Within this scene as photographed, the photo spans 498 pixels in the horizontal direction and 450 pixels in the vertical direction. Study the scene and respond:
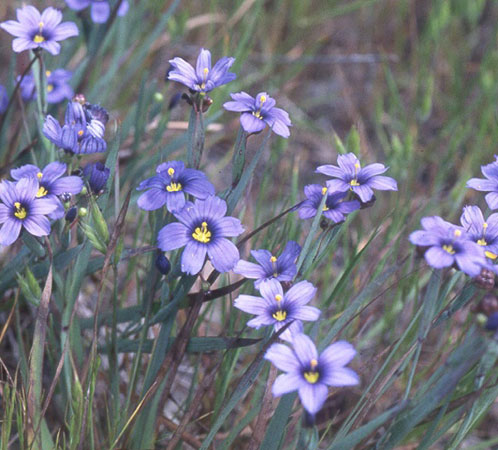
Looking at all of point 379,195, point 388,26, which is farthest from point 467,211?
point 388,26

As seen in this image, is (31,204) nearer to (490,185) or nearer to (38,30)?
(38,30)

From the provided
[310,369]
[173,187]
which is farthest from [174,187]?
[310,369]

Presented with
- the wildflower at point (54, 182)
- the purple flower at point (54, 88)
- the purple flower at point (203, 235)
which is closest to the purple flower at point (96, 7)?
the purple flower at point (54, 88)

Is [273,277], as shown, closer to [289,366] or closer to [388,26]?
[289,366]

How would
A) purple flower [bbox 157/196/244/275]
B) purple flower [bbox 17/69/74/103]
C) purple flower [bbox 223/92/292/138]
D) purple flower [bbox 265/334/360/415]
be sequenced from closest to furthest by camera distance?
purple flower [bbox 265/334/360/415] → purple flower [bbox 157/196/244/275] → purple flower [bbox 223/92/292/138] → purple flower [bbox 17/69/74/103]

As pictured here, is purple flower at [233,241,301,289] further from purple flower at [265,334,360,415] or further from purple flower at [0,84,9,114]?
purple flower at [0,84,9,114]

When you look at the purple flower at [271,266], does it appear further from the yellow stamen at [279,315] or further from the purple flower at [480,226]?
the purple flower at [480,226]

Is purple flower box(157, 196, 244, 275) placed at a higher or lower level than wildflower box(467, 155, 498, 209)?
lower

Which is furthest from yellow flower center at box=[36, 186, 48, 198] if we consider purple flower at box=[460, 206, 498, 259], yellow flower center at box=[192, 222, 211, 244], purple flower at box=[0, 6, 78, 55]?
purple flower at box=[460, 206, 498, 259]
